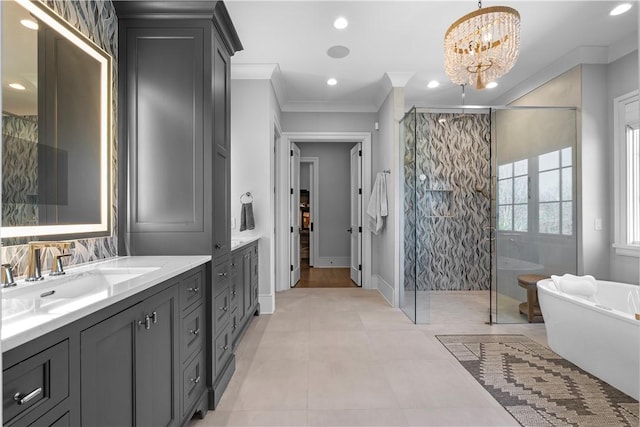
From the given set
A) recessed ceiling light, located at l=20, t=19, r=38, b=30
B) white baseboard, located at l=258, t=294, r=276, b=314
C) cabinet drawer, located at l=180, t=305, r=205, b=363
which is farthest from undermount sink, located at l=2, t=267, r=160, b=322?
white baseboard, located at l=258, t=294, r=276, b=314

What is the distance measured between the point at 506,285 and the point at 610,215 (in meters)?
1.18

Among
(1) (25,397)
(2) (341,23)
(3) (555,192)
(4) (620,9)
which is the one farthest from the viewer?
(3) (555,192)

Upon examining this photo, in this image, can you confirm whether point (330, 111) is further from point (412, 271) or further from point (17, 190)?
point (17, 190)

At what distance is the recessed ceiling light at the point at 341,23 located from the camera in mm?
2930

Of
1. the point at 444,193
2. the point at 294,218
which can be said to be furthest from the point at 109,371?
the point at 294,218

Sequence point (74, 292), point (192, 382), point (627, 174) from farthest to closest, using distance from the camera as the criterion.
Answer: point (627, 174)
point (192, 382)
point (74, 292)

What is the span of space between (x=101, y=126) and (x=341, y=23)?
209cm

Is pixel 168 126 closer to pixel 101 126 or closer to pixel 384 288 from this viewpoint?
pixel 101 126

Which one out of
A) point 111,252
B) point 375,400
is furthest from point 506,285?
point 111,252

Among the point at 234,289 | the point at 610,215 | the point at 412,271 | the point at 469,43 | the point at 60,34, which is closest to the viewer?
the point at 60,34

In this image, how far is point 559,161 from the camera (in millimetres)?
3590

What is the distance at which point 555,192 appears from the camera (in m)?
3.57

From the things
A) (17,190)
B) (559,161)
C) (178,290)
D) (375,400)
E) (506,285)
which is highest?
(559,161)

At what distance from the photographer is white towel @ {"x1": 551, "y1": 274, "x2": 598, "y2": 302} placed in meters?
3.02
